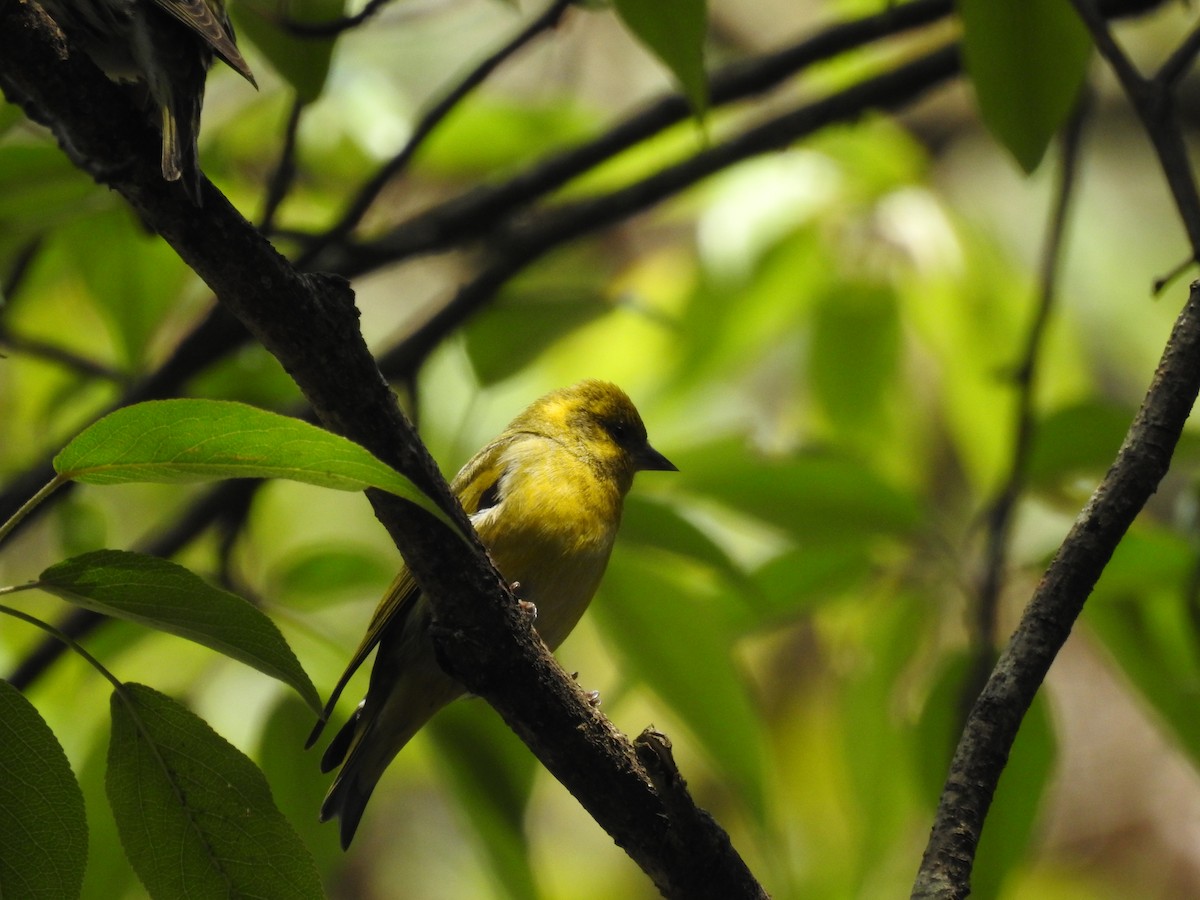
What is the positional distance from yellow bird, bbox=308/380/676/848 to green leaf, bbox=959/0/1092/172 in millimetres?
1291

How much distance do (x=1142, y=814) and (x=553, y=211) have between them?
18.8ft

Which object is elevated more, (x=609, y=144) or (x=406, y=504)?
(x=609, y=144)

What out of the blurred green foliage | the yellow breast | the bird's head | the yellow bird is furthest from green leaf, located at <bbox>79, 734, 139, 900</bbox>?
the bird's head

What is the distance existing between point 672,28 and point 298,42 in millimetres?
791

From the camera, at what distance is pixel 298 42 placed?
254 cm

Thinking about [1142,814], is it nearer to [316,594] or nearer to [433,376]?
[433,376]

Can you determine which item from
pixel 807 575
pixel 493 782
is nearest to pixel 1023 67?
pixel 807 575

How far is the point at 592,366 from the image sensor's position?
500 centimetres

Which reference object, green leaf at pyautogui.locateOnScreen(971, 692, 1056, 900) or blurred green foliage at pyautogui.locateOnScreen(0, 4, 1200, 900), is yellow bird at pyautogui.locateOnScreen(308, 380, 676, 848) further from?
green leaf at pyautogui.locateOnScreen(971, 692, 1056, 900)

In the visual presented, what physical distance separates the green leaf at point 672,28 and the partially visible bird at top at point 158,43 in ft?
2.06

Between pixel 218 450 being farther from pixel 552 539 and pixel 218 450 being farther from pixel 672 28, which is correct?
pixel 552 539

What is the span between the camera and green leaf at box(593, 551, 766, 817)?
2.94 m

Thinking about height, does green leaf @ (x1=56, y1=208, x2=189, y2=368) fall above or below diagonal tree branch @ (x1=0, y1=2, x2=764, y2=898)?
above

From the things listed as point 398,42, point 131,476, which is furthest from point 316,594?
point 398,42
